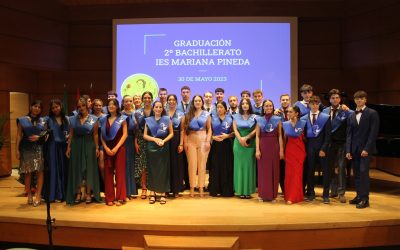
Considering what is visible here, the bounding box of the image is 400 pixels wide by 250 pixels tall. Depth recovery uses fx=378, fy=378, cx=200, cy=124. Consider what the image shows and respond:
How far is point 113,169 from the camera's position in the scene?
4340mm

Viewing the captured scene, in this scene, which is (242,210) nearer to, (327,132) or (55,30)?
(327,132)

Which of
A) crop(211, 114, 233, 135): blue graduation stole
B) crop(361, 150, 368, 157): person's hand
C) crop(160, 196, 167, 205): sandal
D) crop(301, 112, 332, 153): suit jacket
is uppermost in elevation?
crop(211, 114, 233, 135): blue graduation stole

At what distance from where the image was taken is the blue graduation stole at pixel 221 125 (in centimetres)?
466

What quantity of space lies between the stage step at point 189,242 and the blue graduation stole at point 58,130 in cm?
175

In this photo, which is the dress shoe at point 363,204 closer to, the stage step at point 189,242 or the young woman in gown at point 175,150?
the stage step at point 189,242

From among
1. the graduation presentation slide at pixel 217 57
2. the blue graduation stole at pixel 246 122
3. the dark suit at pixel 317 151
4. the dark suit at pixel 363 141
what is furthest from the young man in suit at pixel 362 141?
the graduation presentation slide at pixel 217 57

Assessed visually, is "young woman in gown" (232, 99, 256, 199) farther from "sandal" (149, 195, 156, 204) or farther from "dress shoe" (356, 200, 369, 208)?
"dress shoe" (356, 200, 369, 208)

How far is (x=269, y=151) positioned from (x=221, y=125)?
67 centimetres

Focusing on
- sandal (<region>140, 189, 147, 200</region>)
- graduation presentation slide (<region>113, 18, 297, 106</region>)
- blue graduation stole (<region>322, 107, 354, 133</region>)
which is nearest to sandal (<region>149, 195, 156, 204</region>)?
sandal (<region>140, 189, 147, 200</region>)

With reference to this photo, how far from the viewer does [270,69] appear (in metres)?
6.92

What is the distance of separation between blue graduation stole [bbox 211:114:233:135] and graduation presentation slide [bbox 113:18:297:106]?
225cm

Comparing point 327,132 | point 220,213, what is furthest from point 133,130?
point 327,132

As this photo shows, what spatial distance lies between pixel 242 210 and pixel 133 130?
159 cm

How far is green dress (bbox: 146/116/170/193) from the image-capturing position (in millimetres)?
4441
